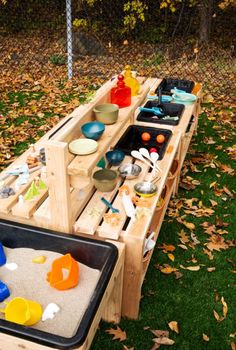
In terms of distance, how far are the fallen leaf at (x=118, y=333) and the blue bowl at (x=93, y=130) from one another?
1.33 m

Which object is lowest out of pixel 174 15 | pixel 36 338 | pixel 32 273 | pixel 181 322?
pixel 181 322

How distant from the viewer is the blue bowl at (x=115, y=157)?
3.05m

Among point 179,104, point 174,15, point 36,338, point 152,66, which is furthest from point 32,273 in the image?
point 174,15

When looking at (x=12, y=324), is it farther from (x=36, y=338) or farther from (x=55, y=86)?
(x=55, y=86)

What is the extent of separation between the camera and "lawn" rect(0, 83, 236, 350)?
254 cm

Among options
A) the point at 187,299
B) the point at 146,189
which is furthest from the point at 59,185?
the point at 187,299

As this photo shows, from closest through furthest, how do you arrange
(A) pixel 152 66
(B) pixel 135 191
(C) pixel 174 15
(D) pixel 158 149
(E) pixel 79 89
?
1. (B) pixel 135 191
2. (D) pixel 158 149
3. (E) pixel 79 89
4. (A) pixel 152 66
5. (C) pixel 174 15

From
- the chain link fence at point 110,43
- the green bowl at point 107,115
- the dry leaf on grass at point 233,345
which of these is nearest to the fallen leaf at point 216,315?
the dry leaf on grass at point 233,345

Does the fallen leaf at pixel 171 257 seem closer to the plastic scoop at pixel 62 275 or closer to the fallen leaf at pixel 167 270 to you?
the fallen leaf at pixel 167 270

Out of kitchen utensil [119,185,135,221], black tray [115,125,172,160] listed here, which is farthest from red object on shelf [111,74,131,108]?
kitchen utensil [119,185,135,221]

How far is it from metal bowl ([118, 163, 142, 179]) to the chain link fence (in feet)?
15.1

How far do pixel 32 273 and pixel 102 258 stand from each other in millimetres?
455

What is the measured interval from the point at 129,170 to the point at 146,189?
0.30 meters

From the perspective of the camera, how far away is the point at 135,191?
8.97 feet
